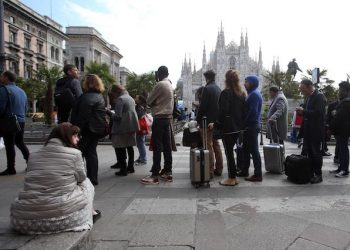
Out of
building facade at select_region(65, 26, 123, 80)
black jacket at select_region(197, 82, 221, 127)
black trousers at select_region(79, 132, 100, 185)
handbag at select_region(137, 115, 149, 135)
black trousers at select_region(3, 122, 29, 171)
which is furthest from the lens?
building facade at select_region(65, 26, 123, 80)

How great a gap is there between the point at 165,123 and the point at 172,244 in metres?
2.95

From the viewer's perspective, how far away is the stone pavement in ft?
11.6

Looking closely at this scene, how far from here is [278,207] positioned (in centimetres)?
466

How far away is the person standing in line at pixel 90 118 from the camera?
218 inches

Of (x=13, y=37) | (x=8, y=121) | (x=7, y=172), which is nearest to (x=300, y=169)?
(x=8, y=121)

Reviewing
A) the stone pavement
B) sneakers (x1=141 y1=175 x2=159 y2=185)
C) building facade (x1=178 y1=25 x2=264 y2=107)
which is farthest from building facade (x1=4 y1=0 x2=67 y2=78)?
the stone pavement

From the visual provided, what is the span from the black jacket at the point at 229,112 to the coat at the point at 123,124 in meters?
1.69

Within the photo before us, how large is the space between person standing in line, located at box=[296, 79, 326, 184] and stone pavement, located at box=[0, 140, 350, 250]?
1.09 ft

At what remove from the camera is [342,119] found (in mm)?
6523

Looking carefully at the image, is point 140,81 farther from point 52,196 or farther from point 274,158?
point 52,196

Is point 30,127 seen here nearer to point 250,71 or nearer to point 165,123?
point 165,123

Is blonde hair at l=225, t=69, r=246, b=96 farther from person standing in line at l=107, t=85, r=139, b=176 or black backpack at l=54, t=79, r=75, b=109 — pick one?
black backpack at l=54, t=79, r=75, b=109

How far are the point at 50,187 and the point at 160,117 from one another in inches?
116

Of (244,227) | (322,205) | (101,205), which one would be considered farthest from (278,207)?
(101,205)
